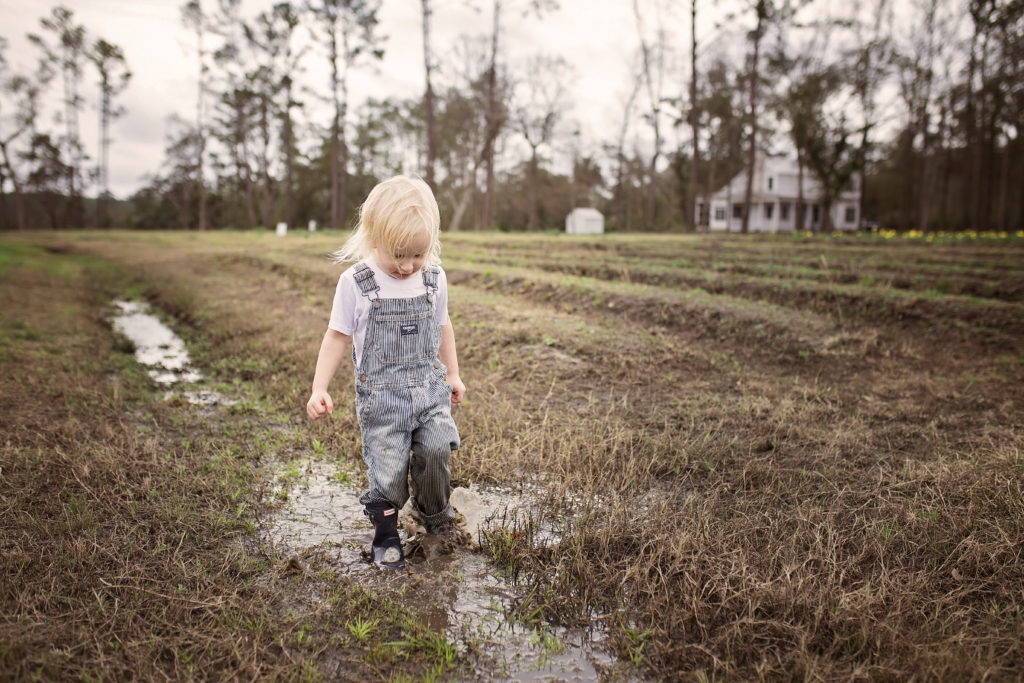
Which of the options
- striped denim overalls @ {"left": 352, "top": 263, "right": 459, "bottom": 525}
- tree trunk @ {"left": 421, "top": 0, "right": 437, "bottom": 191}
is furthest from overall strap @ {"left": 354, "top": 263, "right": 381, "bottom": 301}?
tree trunk @ {"left": 421, "top": 0, "right": 437, "bottom": 191}

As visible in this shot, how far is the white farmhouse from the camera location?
4481 centimetres

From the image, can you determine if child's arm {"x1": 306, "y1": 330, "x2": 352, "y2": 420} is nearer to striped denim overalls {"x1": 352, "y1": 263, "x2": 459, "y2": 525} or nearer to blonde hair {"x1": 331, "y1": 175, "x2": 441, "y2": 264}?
striped denim overalls {"x1": 352, "y1": 263, "x2": 459, "y2": 525}

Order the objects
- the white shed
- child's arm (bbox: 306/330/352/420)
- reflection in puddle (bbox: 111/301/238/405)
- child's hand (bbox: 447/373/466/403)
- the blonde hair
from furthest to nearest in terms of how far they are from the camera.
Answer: the white shed → reflection in puddle (bbox: 111/301/238/405) → child's hand (bbox: 447/373/466/403) → child's arm (bbox: 306/330/352/420) → the blonde hair

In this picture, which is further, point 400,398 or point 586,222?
point 586,222

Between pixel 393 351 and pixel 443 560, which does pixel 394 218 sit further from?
pixel 443 560

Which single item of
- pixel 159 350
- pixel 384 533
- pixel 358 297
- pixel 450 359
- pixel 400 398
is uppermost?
pixel 358 297

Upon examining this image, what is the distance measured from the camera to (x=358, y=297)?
2.75m

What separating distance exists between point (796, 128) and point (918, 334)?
30.2m

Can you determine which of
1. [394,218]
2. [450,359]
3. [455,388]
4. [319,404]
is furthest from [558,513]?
[394,218]

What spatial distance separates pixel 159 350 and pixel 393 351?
573cm

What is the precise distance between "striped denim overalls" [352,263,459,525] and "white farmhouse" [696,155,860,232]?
146 ft

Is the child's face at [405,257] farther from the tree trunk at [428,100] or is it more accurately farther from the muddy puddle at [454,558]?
the tree trunk at [428,100]

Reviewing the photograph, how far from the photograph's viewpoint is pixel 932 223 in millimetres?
32969

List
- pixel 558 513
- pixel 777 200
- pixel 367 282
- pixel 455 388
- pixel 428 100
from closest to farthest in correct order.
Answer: pixel 367 282, pixel 455 388, pixel 558 513, pixel 428 100, pixel 777 200
